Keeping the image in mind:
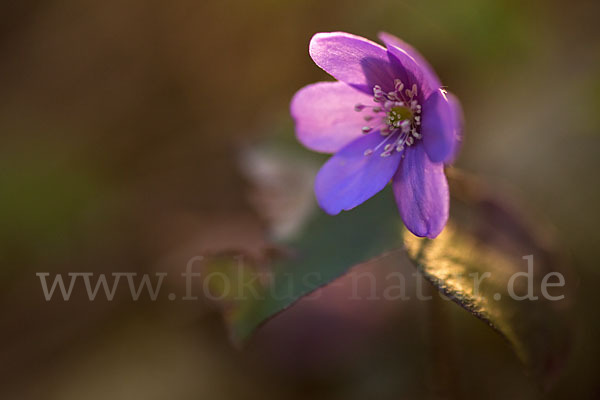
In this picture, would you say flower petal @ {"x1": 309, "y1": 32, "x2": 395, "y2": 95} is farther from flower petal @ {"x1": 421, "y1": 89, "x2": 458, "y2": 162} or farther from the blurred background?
the blurred background

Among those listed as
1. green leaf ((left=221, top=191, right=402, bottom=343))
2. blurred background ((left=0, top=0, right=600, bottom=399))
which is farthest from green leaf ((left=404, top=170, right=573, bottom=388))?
blurred background ((left=0, top=0, right=600, bottom=399))

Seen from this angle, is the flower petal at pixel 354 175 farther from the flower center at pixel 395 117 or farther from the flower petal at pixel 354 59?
the flower petal at pixel 354 59

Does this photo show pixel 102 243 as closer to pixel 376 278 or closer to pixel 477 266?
pixel 376 278

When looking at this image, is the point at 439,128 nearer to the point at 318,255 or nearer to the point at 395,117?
the point at 395,117

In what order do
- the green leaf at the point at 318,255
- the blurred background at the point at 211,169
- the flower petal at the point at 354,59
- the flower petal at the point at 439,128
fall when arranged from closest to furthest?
the flower petal at the point at 439,128 < the flower petal at the point at 354,59 < the green leaf at the point at 318,255 < the blurred background at the point at 211,169

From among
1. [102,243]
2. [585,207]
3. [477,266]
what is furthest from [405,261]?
[102,243]

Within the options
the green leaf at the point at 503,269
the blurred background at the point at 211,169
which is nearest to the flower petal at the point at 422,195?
the green leaf at the point at 503,269

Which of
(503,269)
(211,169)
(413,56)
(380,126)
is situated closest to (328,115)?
(380,126)
